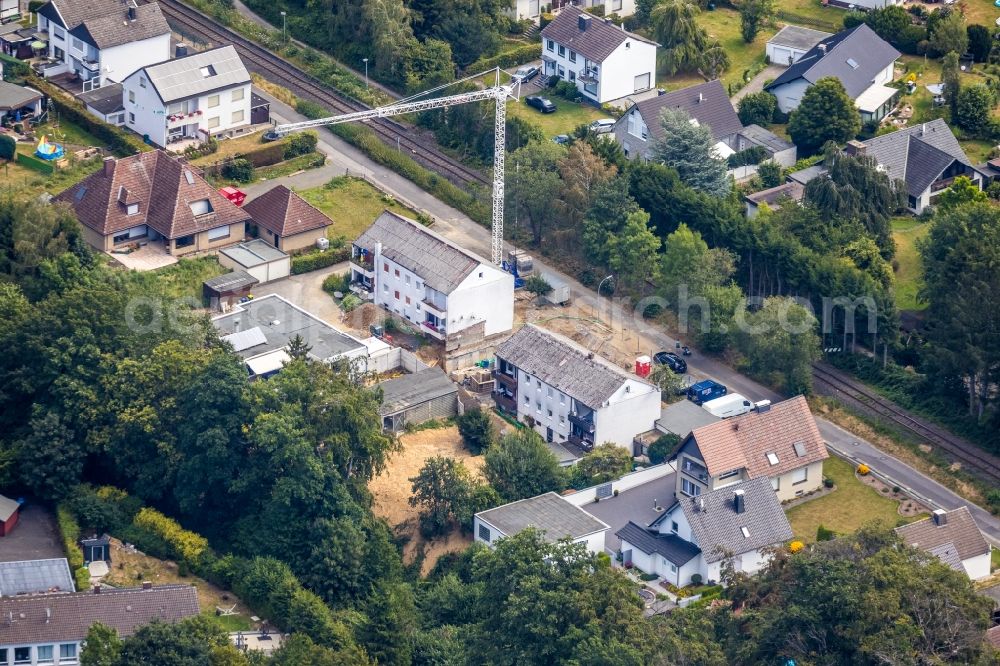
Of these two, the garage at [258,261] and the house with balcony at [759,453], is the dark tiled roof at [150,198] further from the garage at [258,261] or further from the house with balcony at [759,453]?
the house with balcony at [759,453]

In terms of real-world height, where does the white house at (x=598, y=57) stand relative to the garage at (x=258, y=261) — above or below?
above

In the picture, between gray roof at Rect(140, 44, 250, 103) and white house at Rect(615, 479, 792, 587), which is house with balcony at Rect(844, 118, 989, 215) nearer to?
white house at Rect(615, 479, 792, 587)

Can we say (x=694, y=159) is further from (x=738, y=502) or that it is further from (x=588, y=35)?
(x=738, y=502)

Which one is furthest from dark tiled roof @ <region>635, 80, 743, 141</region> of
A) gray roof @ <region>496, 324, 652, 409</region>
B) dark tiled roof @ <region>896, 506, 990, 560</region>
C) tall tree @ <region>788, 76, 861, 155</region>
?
dark tiled roof @ <region>896, 506, 990, 560</region>

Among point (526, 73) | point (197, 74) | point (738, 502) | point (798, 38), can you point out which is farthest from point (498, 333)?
point (798, 38)

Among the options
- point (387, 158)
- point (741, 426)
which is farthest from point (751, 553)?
point (387, 158)

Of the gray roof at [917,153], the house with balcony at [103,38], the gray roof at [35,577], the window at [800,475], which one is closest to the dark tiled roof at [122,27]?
the house with balcony at [103,38]

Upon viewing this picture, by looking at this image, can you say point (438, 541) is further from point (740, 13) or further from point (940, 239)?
point (740, 13)
